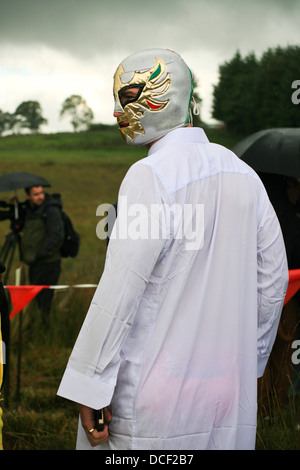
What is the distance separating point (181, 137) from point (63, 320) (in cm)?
388

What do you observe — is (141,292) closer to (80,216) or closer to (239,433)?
(239,433)

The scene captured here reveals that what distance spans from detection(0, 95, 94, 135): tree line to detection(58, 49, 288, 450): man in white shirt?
977 cm

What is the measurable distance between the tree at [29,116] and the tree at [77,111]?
46 centimetres

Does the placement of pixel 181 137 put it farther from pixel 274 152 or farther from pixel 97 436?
pixel 274 152

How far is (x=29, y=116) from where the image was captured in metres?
11.6

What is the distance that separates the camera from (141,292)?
1584 mm

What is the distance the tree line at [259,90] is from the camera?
405 inches

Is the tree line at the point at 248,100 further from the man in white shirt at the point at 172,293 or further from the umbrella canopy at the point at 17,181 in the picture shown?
the man in white shirt at the point at 172,293

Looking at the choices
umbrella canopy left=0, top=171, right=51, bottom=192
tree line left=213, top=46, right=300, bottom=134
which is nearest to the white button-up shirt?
umbrella canopy left=0, top=171, right=51, bottom=192

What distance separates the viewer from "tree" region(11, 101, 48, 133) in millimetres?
11492

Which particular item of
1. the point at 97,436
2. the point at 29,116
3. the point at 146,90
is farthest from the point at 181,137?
the point at 29,116

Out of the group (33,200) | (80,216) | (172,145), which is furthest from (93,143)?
(172,145)
